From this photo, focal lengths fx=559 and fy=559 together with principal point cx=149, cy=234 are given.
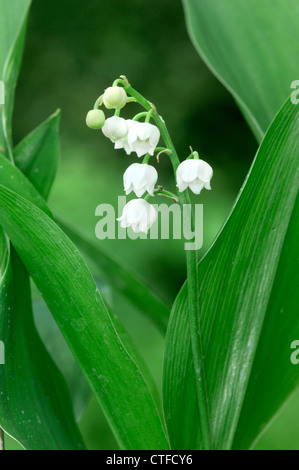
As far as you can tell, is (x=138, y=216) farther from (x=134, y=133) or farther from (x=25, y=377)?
(x=25, y=377)

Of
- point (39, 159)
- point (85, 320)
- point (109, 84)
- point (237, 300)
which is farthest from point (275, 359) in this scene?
point (109, 84)

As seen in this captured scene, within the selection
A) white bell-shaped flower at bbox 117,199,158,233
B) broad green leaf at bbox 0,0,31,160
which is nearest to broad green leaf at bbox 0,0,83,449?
broad green leaf at bbox 0,0,31,160

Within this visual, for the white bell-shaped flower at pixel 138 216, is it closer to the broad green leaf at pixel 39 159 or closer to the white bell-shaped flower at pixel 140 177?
the white bell-shaped flower at pixel 140 177

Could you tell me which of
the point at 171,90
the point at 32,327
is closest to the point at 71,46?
the point at 171,90

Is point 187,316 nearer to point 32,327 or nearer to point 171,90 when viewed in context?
point 32,327

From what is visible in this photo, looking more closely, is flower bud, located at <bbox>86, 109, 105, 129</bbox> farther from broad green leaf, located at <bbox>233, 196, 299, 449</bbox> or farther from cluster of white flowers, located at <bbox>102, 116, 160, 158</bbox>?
broad green leaf, located at <bbox>233, 196, 299, 449</bbox>
